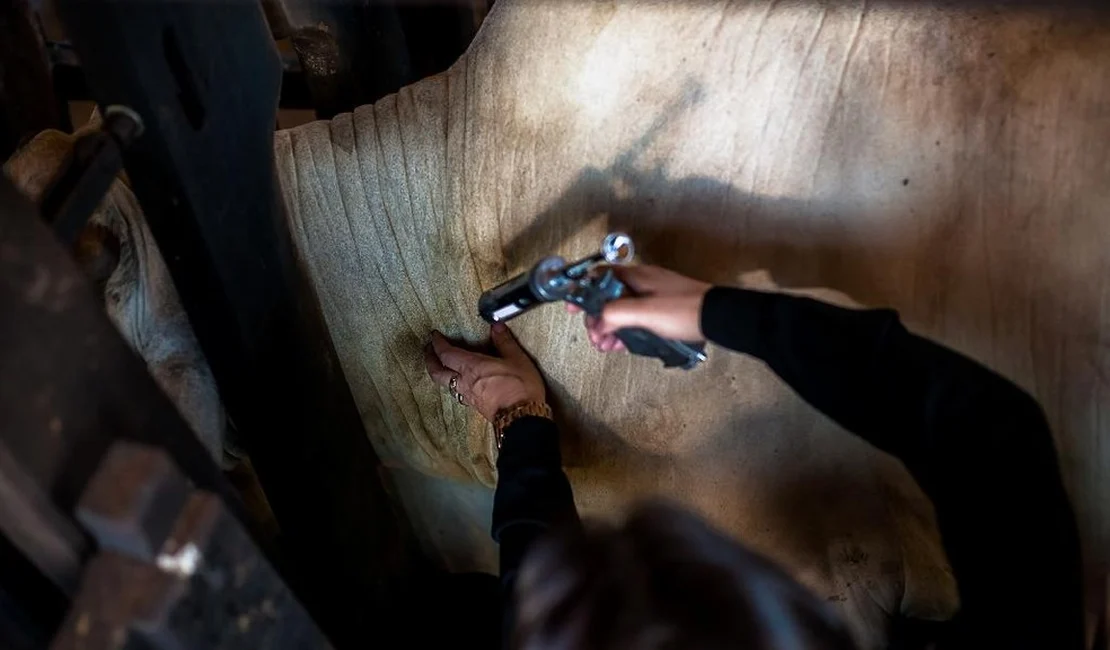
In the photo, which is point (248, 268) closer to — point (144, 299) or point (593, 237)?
point (144, 299)

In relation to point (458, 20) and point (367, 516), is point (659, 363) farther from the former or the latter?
point (458, 20)

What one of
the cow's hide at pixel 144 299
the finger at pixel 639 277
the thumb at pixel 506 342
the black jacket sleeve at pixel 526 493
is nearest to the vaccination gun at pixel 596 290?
the finger at pixel 639 277

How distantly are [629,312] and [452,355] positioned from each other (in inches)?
15.2

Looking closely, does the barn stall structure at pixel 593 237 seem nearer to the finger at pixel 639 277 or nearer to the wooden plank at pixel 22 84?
the finger at pixel 639 277

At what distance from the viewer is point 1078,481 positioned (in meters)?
0.95

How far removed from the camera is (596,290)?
32.9 inches

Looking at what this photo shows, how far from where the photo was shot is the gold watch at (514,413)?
106 centimetres

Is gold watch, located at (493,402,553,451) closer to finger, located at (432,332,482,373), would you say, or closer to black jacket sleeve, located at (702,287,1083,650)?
finger, located at (432,332,482,373)

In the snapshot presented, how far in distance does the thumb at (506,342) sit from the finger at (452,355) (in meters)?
0.03

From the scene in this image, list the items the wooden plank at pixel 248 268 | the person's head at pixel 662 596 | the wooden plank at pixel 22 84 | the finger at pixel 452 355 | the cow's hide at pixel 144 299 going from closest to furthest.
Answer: the person's head at pixel 662 596, the wooden plank at pixel 248 268, the cow's hide at pixel 144 299, the finger at pixel 452 355, the wooden plank at pixel 22 84

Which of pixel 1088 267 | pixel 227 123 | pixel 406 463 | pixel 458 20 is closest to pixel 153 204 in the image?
pixel 227 123

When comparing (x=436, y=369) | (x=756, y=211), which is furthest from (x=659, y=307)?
(x=436, y=369)

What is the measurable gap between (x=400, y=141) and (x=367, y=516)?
0.46 m

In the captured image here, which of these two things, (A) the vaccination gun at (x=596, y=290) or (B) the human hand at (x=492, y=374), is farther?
(B) the human hand at (x=492, y=374)
